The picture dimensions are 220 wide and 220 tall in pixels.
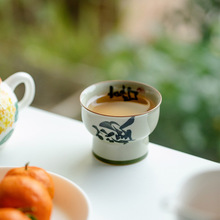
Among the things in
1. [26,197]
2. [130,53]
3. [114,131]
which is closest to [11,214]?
[26,197]

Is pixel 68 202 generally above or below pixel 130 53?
above

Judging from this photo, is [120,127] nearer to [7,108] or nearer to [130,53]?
[7,108]

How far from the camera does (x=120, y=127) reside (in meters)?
0.62

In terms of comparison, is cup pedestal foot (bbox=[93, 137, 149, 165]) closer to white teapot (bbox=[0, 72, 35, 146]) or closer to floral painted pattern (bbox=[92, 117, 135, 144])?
floral painted pattern (bbox=[92, 117, 135, 144])

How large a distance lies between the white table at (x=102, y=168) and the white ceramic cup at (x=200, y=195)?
0.09 metres

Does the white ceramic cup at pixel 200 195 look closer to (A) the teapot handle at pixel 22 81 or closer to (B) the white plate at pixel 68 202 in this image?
(B) the white plate at pixel 68 202

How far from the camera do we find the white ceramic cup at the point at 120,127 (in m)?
0.62

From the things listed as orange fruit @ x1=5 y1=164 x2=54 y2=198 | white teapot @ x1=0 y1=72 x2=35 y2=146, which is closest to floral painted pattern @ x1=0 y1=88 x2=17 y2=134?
white teapot @ x1=0 y1=72 x2=35 y2=146

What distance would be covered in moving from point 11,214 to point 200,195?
0.78 feet

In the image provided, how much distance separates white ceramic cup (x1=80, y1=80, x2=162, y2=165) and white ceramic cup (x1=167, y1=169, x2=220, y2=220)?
0.57 feet

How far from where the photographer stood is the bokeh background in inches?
58.0

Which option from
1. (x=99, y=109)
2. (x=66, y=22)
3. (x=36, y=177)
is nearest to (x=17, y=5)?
(x=66, y=22)

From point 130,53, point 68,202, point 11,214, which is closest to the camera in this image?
point 11,214

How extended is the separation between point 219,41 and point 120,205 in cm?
109
